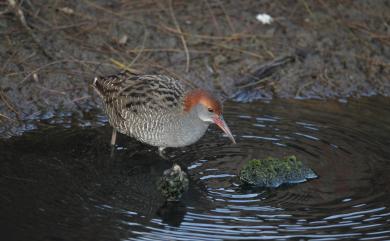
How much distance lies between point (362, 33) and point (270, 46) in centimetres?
139

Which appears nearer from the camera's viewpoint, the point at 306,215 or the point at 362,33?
the point at 306,215

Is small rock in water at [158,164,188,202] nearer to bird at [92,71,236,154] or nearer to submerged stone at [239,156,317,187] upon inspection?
submerged stone at [239,156,317,187]

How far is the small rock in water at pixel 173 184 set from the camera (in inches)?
263

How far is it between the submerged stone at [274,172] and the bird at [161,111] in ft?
1.34

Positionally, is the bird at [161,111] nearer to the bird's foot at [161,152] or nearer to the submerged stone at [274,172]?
the bird's foot at [161,152]

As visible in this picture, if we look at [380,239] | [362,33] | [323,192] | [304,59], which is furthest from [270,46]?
[380,239]

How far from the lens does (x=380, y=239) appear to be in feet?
19.7

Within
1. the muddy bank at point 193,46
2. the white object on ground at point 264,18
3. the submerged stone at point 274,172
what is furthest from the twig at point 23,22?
the submerged stone at point 274,172

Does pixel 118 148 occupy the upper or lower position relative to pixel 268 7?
lower

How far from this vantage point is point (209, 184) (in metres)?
7.05

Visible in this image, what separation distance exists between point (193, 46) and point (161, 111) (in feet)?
8.56

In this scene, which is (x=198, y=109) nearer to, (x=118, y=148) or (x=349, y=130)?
(x=118, y=148)

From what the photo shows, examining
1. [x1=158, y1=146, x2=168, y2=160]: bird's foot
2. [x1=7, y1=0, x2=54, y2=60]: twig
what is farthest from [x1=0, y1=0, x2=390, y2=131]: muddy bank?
[x1=158, y1=146, x2=168, y2=160]: bird's foot

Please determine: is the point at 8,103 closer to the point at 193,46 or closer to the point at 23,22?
the point at 23,22
